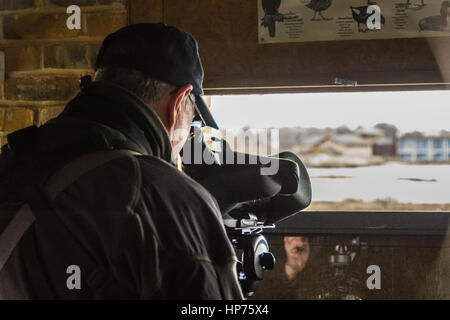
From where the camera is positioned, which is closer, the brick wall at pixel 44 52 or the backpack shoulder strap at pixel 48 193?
the backpack shoulder strap at pixel 48 193

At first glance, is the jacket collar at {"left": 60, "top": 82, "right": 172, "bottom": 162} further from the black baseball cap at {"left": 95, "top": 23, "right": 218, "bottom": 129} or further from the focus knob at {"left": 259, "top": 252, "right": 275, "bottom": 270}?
the focus knob at {"left": 259, "top": 252, "right": 275, "bottom": 270}

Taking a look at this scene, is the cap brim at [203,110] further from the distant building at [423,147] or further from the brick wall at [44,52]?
the distant building at [423,147]

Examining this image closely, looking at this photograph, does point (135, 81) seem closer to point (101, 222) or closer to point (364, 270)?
point (101, 222)

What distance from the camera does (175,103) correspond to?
1.01m

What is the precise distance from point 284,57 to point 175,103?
0.86 meters

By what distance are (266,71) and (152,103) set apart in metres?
0.90

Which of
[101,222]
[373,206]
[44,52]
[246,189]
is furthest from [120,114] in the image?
[373,206]

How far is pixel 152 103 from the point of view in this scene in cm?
97

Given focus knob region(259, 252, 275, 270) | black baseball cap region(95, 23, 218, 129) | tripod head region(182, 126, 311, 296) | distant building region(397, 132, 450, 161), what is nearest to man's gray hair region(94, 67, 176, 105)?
black baseball cap region(95, 23, 218, 129)

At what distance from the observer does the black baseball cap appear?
961 millimetres

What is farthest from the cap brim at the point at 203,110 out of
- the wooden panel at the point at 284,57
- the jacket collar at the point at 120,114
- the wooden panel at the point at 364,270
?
the wooden panel at the point at 364,270

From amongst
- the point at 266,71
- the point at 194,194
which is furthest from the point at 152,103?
the point at 266,71

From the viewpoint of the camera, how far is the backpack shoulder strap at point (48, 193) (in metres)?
0.79
